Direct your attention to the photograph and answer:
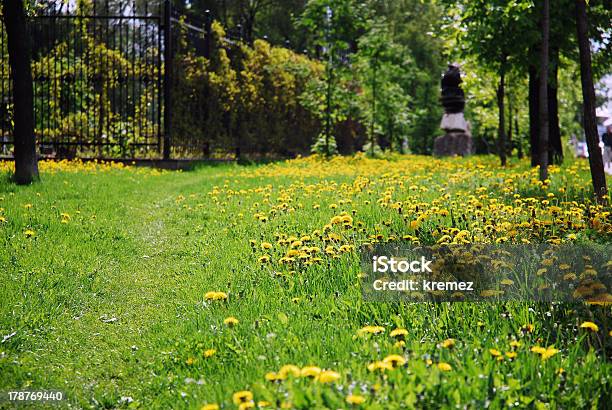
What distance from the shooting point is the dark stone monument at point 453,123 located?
24.6 metres

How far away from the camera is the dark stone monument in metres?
24.6

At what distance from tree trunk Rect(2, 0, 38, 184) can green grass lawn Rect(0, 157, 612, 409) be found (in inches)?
82.1

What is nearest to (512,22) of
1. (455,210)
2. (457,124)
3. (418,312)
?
(455,210)

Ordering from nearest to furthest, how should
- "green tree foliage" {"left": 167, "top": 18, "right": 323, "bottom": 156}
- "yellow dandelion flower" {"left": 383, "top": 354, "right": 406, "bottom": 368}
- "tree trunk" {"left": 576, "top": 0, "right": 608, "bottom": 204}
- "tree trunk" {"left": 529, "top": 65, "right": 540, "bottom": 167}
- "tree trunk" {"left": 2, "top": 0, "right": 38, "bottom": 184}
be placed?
"yellow dandelion flower" {"left": 383, "top": 354, "right": 406, "bottom": 368} → "tree trunk" {"left": 576, "top": 0, "right": 608, "bottom": 204} → "tree trunk" {"left": 2, "top": 0, "right": 38, "bottom": 184} → "tree trunk" {"left": 529, "top": 65, "right": 540, "bottom": 167} → "green tree foliage" {"left": 167, "top": 18, "right": 323, "bottom": 156}

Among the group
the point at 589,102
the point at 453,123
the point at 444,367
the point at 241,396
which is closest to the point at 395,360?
the point at 444,367

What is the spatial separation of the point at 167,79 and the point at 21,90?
697cm

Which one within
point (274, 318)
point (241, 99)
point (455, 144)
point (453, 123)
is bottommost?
point (274, 318)

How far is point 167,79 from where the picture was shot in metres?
16.8

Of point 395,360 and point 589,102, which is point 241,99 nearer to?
point 589,102

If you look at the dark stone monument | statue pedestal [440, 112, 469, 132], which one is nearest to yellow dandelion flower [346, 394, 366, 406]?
the dark stone monument

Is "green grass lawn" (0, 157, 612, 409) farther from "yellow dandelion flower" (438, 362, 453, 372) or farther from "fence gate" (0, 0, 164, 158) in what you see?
"fence gate" (0, 0, 164, 158)

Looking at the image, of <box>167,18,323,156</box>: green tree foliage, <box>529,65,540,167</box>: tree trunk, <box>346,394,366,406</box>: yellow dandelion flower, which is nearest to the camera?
<box>346,394,366,406</box>: yellow dandelion flower

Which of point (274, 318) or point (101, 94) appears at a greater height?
point (101, 94)

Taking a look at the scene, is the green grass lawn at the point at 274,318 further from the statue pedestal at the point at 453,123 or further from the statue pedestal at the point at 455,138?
the statue pedestal at the point at 453,123
